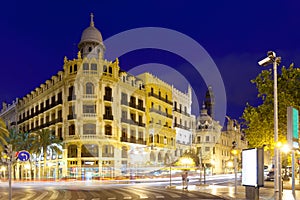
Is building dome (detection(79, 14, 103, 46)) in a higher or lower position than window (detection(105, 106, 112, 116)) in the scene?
higher

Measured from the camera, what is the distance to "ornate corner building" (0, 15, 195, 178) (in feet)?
220

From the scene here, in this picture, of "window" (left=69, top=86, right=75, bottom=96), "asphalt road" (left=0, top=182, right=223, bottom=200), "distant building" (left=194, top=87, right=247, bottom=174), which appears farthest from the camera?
"distant building" (left=194, top=87, right=247, bottom=174)

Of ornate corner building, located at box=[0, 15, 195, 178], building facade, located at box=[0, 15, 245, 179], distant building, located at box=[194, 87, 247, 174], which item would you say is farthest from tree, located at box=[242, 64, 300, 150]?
distant building, located at box=[194, 87, 247, 174]

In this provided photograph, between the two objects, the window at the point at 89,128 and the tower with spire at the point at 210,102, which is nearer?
the window at the point at 89,128

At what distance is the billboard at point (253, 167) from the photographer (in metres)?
17.4

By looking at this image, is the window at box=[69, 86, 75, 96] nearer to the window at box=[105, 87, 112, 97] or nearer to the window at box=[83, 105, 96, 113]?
the window at box=[83, 105, 96, 113]

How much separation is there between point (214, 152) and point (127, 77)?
136 feet

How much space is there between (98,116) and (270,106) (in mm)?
37802

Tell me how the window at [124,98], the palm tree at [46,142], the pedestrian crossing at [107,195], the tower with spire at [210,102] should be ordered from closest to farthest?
the pedestrian crossing at [107,195] → the palm tree at [46,142] → the window at [124,98] → the tower with spire at [210,102]

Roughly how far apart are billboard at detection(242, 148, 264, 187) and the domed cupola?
54.4 metres

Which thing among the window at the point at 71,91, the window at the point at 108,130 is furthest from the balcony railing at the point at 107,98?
the window at the point at 71,91

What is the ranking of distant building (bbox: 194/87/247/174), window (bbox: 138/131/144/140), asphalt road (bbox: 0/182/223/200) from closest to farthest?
1. asphalt road (bbox: 0/182/223/200)
2. window (bbox: 138/131/144/140)
3. distant building (bbox: 194/87/247/174)

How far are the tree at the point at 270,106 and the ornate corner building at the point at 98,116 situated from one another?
3063 cm

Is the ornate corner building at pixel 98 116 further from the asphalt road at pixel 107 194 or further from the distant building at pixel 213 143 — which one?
the asphalt road at pixel 107 194
